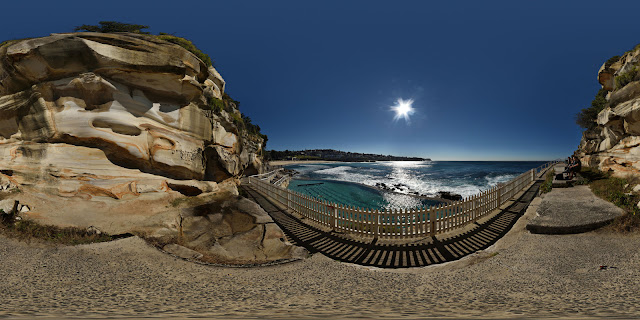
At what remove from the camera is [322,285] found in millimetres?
4707

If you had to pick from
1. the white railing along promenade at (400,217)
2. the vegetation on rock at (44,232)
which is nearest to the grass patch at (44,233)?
the vegetation on rock at (44,232)

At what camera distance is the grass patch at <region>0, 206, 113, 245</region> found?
5895 millimetres

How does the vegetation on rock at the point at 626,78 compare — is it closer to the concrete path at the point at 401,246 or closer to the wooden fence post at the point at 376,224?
the concrete path at the point at 401,246

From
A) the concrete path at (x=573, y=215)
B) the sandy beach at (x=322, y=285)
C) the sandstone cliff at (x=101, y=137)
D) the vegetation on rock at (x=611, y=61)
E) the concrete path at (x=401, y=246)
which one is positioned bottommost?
the concrete path at (x=401, y=246)

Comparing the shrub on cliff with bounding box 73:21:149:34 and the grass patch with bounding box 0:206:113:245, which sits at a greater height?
the shrub on cliff with bounding box 73:21:149:34

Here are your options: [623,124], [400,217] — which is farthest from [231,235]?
[623,124]

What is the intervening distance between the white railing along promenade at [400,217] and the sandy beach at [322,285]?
6.72 ft

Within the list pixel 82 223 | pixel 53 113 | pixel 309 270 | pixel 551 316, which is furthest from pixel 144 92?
pixel 551 316

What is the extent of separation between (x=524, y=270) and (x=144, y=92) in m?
14.7

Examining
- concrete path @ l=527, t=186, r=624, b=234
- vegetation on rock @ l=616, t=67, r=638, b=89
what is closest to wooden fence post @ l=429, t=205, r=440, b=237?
concrete path @ l=527, t=186, r=624, b=234

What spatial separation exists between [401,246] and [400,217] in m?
1.05

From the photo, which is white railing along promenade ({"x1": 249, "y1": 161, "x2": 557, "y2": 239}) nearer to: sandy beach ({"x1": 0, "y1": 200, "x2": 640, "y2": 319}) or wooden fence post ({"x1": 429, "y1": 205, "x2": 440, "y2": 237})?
wooden fence post ({"x1": 429, "y1": 205, "x2": 440, "y2": 237})

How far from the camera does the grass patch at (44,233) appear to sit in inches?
232

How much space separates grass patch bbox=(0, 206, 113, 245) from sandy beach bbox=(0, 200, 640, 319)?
35 centimetres
